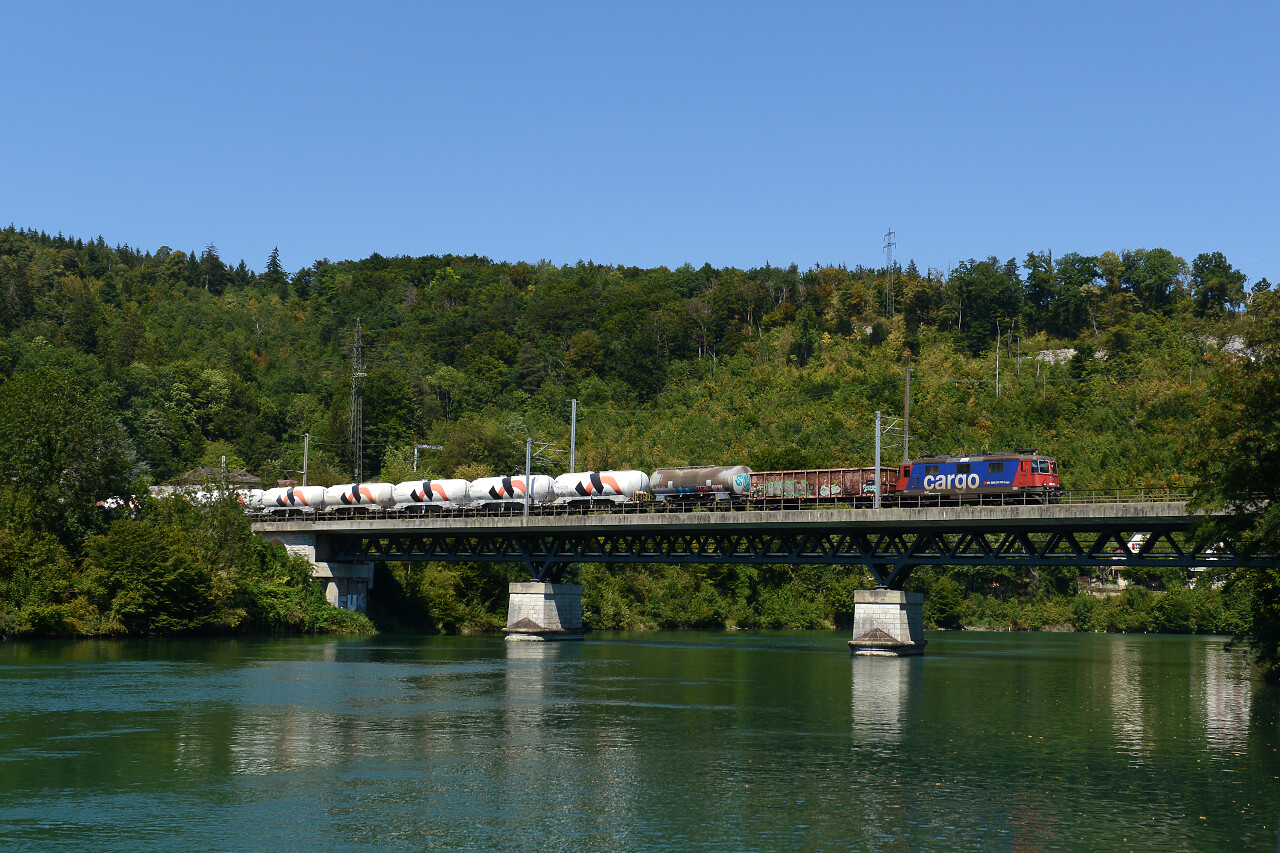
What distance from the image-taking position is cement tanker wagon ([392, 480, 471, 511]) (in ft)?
356

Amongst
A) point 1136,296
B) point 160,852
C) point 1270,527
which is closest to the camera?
point 160,852

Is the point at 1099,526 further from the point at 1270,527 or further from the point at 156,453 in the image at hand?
the point at 156,453

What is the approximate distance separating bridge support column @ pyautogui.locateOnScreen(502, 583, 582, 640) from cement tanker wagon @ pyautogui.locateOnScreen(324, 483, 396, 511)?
1581 cm

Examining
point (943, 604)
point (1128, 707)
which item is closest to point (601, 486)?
point (1128, 707)

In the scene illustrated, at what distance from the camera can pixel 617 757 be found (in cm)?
4053

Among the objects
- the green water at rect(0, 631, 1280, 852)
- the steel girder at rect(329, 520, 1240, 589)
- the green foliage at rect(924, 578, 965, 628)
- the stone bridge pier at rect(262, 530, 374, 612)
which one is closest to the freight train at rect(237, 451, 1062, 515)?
the steel girder at rect(329, 520, 1240, 589)

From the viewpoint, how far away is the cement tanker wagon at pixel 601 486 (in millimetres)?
99500

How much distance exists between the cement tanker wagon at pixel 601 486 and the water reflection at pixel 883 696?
76.4 ft

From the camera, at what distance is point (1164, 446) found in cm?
14162

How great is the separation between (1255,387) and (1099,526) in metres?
31.6

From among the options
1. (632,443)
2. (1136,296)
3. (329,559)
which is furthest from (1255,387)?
(1136,296)

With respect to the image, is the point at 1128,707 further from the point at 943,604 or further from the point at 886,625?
the point at 943,604

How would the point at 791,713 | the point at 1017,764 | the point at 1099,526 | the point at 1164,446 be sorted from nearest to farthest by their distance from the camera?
the point at 1017,764 < the point at 791,713 < the point at 1099,526 < the point at 1164,446

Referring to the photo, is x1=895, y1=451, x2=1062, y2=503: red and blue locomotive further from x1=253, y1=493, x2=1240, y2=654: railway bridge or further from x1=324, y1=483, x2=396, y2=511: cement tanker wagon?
x1=324, y1=483, x2=396, y2=511: cement tanker wagon
